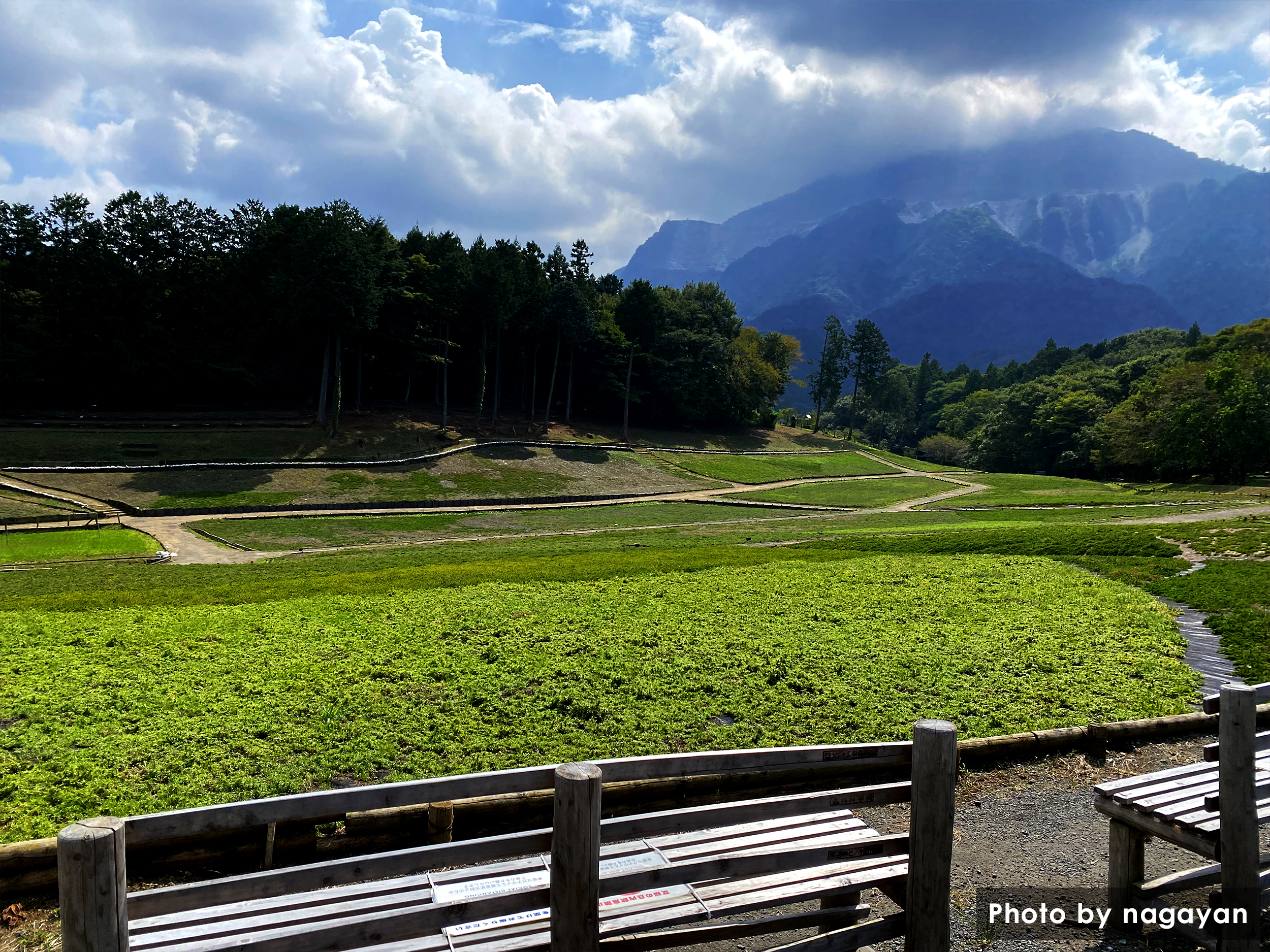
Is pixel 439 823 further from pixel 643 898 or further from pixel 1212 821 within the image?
pixel 1212 821

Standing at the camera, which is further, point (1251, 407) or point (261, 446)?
point (1251, 407)

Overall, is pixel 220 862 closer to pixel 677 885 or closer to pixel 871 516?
pixel 677 885

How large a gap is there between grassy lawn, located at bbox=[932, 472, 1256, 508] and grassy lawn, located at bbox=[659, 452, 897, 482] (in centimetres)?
1399

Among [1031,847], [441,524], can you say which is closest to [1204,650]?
[1031,847]

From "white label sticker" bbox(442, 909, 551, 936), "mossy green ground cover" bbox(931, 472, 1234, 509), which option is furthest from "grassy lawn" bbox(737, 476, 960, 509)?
"white label sticker" bbox(442, 909, 551, 936)

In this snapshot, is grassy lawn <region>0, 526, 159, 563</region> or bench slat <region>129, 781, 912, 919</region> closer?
bench slat <region>129, 781, 912, 919</region>

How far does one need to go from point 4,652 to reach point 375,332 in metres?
54.2

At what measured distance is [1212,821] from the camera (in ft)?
17.3

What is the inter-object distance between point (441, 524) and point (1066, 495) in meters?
42.3

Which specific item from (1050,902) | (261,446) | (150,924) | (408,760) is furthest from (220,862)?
(261,446)

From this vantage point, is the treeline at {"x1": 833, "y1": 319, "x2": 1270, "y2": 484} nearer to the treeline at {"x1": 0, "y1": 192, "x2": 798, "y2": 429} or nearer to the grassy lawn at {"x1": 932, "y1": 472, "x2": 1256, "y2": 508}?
the grassy lawn at {"x1": 932, "y1": 472, "x2": 1256, "y2": 508}

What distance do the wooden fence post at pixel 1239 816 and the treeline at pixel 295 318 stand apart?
54780 millimetres

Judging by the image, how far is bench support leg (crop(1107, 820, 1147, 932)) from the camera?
→ 5.60m

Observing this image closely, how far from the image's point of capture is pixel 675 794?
7.58m
